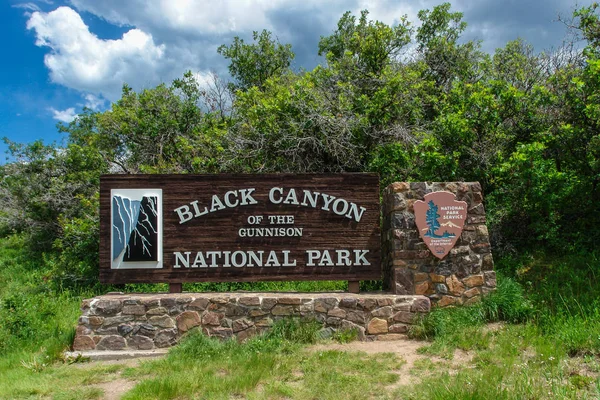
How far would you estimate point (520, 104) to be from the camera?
31.0 ft

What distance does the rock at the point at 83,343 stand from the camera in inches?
257

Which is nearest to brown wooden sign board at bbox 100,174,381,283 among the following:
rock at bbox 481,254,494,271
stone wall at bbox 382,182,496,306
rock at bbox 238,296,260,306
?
stone wall at bbox 382,182,496,306

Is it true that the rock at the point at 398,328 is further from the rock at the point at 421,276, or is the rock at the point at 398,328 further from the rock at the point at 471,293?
the rock at the point at 471,293

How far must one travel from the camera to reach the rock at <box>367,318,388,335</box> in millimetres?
6691

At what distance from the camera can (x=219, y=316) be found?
21.9 ft

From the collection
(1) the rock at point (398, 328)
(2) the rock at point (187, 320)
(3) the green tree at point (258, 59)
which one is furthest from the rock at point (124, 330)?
(3) the green tree at point (258, 59)

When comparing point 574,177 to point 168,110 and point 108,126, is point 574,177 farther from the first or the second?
point 108,126

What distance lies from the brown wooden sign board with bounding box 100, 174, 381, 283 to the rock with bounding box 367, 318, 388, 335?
2.36 ft

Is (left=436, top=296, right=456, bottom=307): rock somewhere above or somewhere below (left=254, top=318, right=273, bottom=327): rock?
above

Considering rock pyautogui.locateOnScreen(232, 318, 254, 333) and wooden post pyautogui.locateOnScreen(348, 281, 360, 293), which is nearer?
rock pyautogui.locateOnScreen(232, 318, 254, 333)

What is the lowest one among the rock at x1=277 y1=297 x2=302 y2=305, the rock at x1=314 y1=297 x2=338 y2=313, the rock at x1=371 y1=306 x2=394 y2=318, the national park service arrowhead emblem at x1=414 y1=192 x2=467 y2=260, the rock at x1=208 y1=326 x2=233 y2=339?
the rock at x1=208 y1=326 x2=233 y2=339

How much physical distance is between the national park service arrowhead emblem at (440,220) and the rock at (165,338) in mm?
3860

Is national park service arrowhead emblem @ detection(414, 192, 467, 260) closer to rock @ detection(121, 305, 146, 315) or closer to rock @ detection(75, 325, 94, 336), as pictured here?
rock @ detection(121, 305, 146, 315)

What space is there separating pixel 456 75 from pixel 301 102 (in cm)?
615
